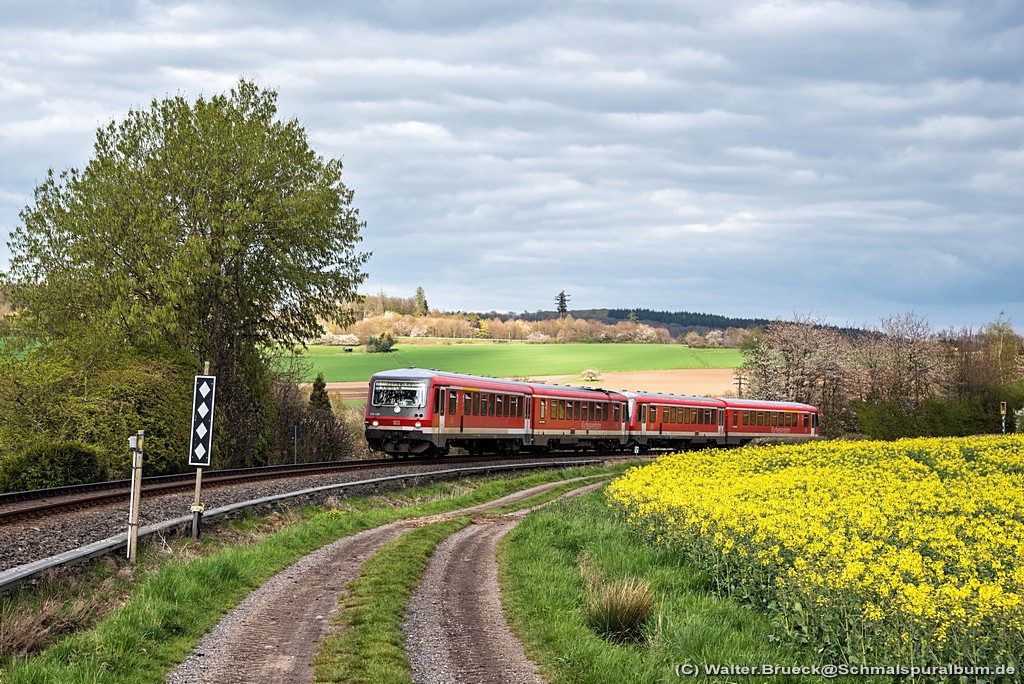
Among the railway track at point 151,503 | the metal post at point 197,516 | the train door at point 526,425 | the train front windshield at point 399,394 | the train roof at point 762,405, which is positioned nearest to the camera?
the railway track at point 151,503

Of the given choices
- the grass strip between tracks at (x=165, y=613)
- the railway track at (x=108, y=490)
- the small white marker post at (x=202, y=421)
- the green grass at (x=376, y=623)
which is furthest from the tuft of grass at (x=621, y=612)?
the railway track at (x=108, y=490)

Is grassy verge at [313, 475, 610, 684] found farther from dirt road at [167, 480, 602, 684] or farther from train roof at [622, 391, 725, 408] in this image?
train roof at [622, 391, 725, 408]

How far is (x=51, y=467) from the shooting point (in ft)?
81.3

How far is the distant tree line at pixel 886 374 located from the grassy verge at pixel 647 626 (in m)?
47.6

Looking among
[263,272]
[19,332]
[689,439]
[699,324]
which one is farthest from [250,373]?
[699,324]

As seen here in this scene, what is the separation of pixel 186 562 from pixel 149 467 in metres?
15.3

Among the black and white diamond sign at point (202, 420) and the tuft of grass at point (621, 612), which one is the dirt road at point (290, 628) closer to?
the tuft of grass at point (621, 612)

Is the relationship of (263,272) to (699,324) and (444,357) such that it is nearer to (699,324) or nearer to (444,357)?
(444,357)

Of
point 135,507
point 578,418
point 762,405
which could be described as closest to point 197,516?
point 135,507

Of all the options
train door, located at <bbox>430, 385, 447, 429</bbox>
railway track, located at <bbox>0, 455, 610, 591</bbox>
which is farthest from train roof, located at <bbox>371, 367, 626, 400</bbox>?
railway track, located at <bbox>0, 455, 610, 591</bbox>

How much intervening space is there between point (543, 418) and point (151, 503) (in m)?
25.2

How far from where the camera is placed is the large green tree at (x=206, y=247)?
36969mm

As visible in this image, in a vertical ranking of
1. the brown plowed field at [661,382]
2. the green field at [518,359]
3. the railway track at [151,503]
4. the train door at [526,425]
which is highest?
the green field at [518,359]

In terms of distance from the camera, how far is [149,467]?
2945 centimetres
